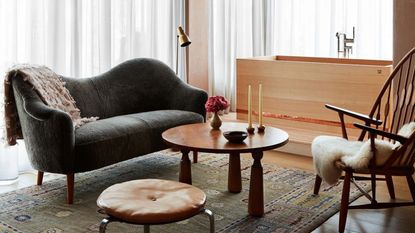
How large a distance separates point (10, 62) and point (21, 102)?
0.69 meters

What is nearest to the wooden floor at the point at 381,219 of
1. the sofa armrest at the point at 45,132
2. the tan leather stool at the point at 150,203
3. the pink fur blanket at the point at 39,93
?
the tan leather stool at the point at 150,203

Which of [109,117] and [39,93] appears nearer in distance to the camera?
[39,93]

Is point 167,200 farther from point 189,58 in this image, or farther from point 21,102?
point 189,58

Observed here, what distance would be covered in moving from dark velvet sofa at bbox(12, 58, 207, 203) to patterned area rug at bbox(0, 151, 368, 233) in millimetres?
197

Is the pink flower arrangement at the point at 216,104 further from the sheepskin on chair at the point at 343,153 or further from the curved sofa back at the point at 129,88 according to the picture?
the curved sofa back at the point at 129,88

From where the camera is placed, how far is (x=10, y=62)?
13.7 ft

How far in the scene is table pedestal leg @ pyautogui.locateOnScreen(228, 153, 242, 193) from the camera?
368cm

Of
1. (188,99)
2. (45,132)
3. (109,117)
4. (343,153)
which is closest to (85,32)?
(109,117)

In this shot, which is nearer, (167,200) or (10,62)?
(167,200)

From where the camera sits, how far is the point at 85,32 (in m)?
4.76

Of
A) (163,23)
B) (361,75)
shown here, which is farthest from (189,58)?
(361,75)

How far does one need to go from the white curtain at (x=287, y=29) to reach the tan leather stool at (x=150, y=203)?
13.2 feet

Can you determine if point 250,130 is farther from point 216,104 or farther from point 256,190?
point 256,190

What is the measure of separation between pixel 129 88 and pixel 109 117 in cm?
33
